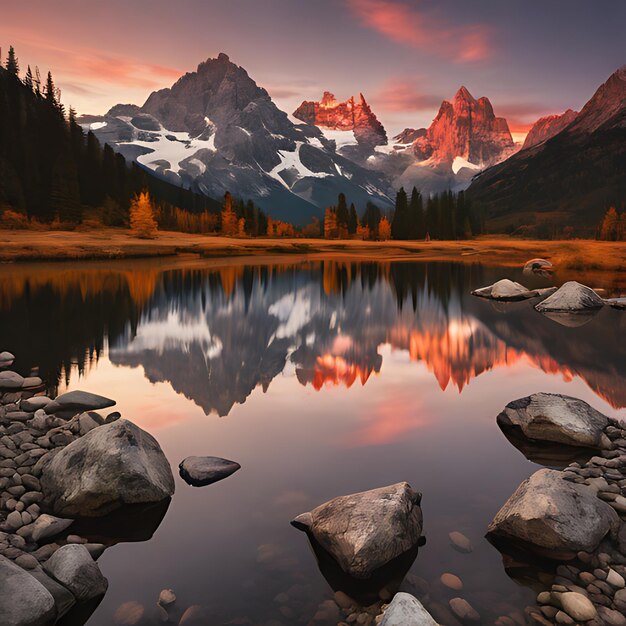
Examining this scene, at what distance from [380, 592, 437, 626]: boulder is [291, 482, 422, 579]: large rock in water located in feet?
4.49

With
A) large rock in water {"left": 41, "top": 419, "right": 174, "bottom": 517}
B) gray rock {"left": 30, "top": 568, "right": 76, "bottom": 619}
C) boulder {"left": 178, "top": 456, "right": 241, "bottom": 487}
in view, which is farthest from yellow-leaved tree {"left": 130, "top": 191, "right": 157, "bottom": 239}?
gray rock {"left": 30, "top": 568, "right": 76, "bottom": 619}

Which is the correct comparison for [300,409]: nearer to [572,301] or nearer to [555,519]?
[555,519]

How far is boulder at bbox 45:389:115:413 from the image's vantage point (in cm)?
1448

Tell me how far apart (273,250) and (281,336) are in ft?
381

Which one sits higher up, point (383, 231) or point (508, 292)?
point (383, 231)

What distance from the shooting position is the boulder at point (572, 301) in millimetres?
35469

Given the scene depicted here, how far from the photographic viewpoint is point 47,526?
27.6 feet

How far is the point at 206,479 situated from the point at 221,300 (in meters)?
33.9

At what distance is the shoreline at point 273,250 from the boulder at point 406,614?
8044cm

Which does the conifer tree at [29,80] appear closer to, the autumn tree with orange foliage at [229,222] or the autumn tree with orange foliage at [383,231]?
the autumn tree with orange foliage at [229,222]

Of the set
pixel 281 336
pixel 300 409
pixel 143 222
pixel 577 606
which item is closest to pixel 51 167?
pixel 143 222

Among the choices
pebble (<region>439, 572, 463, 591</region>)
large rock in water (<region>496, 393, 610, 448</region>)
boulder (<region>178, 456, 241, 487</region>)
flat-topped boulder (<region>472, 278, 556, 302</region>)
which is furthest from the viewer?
flat-topped boulder (<region>472, 278, 556, 302</region>)

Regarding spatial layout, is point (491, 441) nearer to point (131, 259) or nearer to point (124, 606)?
point (124, 606)

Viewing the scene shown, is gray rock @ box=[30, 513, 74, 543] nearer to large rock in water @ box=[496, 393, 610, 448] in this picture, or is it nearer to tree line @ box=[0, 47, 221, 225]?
large rock in water @ box=[496, 393, 610, 448]
